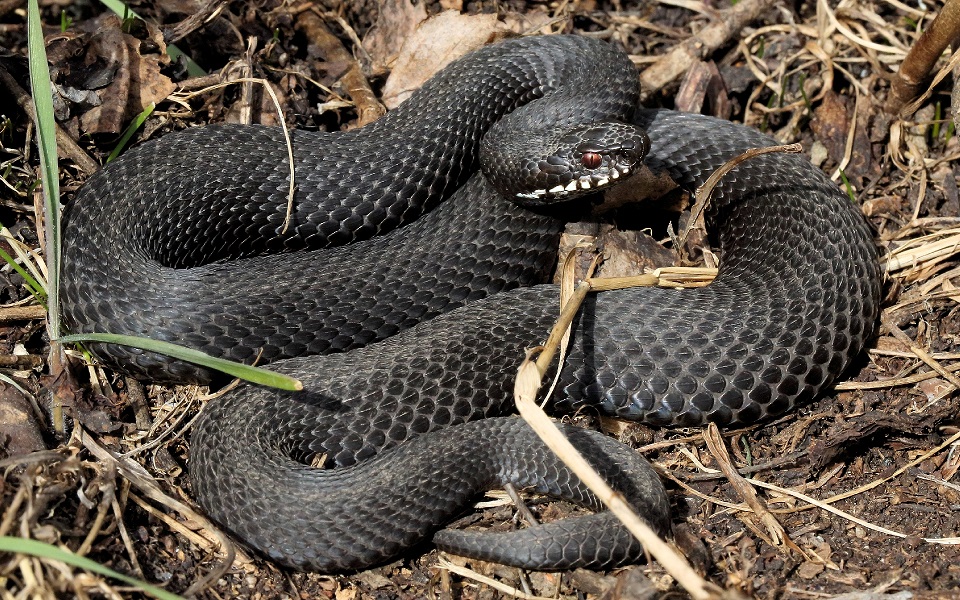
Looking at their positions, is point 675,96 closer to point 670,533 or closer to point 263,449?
point 670,533

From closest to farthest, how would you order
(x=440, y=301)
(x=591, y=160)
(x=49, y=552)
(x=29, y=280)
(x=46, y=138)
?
(x=49, y=552)
(x=46, y=138)
(x=29, y=280)
(x=440, y=301)
(x=591, y=160)

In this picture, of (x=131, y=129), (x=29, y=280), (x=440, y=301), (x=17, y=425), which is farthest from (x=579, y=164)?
(x=17, y=425)

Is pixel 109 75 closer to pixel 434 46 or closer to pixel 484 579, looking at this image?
pixel 434 46

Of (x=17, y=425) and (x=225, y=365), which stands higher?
(x=225, y=365)

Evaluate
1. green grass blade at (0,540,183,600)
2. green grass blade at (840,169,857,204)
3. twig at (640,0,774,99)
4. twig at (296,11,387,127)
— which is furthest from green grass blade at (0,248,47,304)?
green grass blade at (840,169,857,204)

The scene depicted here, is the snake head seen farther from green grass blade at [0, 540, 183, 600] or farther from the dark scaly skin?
green grass blade at [0, 540, 183, 600]

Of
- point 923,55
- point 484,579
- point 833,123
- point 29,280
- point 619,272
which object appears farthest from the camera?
point 833,123
